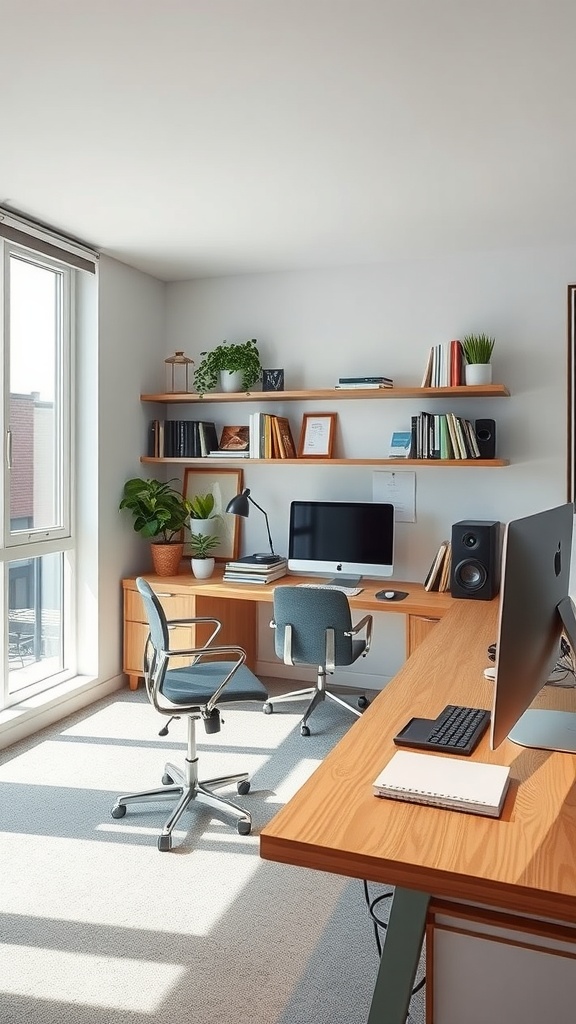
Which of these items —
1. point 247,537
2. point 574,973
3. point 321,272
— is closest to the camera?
point 574,973

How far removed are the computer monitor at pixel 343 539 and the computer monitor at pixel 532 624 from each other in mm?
2427

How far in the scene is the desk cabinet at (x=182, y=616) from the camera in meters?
4.36

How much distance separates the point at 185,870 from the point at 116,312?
3065 mm

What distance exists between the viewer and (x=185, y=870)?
265 centimetres

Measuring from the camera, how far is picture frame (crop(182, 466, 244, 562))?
4883 millimetres

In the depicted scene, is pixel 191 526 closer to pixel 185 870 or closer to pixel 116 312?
pixel 116 312

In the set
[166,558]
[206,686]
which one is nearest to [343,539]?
[166,558]

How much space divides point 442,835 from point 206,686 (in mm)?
1793

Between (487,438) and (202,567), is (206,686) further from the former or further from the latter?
(487,438)

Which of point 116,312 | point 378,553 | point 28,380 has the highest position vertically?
point 116,312

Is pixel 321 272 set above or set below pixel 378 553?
above

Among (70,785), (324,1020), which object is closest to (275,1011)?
(324,1020)

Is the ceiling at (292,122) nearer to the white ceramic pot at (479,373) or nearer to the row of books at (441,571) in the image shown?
the white ceramic pot at (479,373)

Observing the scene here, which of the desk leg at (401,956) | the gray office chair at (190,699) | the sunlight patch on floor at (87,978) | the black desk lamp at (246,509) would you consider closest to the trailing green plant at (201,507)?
the black desk lamp at (246,509)
